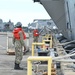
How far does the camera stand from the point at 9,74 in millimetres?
11797

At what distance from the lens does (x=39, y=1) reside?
2586cm

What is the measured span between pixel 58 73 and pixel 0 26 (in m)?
53.8

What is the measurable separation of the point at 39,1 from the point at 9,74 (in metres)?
14.6

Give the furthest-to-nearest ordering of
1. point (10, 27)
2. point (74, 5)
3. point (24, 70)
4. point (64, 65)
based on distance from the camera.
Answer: point (10, 27) → point (74, 5) → point (24, 70) → point (64, 65)

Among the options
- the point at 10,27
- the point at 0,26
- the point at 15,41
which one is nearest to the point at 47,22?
the point at 10,27

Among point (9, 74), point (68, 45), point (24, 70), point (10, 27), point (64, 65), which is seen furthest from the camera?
point (10, 27)

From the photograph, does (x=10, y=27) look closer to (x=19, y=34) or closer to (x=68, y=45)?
(x=68, y=45)

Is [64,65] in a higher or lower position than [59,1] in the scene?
lower

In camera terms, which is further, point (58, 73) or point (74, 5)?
point (74, 5)

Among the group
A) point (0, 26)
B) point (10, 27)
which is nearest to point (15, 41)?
point (10, 27)

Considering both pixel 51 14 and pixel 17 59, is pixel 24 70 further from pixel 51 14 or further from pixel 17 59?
pixel 51 14

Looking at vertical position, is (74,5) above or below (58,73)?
above

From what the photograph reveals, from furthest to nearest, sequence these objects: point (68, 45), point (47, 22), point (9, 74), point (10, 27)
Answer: point (10, 27) → point (47, 22) → point (68, 45) → point (9, 74)

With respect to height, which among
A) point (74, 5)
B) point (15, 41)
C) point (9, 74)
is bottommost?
point (9, 74)
